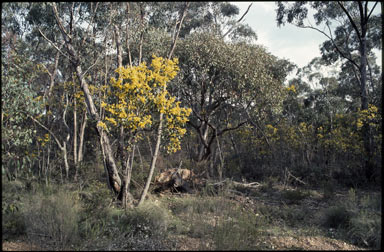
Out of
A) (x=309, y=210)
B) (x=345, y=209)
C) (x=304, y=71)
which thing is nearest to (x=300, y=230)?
(x=345, y=209)

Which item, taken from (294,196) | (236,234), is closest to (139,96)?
(236,234)

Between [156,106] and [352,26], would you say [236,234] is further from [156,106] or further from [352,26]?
[352,26]

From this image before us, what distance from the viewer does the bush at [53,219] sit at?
3908 mm

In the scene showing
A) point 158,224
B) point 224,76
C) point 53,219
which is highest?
point 224,76

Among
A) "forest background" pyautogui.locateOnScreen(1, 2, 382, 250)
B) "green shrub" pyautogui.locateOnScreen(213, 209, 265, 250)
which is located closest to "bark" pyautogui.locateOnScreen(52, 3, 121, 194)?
"forest background" pyautogui.locateOnScreen(1, 2, 382, 250)

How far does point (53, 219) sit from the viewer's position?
3967mm

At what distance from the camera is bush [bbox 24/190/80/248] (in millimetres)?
3908

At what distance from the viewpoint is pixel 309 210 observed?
6191 millimetres

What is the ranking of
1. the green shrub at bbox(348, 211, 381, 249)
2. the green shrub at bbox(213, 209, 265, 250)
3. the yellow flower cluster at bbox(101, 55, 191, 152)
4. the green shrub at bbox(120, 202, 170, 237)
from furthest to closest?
the yellow flower cluster at bbox(101, 55, 191, 152), the green shrub at bbox(120, 202, 170, 237), the green shrub at bbox(348, 211, 381, 249), the green shrub at bbox(213, 209, 265, 250)

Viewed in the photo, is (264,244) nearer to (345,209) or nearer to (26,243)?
(345,209)

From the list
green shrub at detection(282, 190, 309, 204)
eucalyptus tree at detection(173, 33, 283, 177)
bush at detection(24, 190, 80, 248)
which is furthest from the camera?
eucalyptus tree at detection(173, 33, 283, 177)

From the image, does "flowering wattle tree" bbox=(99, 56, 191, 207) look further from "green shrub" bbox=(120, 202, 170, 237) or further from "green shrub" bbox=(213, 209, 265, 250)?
"green shrub" bbox=(213, 209, 265, 250)

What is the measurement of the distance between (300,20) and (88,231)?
9571 mm

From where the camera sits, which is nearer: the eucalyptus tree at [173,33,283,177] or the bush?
the bush
